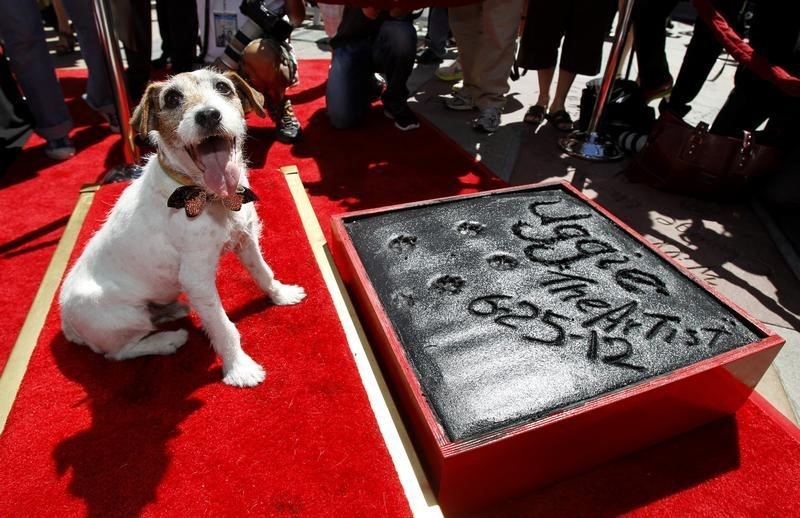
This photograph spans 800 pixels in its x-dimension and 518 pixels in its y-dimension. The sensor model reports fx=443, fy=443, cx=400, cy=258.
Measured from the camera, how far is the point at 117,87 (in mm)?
3457

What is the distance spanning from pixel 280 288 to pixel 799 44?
430 centimetres

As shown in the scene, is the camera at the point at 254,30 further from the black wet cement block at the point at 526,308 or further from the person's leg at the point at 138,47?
the black wet cement block at the point at 526,308

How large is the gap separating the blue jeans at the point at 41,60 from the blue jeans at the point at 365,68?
6.94 feet

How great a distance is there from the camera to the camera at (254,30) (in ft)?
13.5

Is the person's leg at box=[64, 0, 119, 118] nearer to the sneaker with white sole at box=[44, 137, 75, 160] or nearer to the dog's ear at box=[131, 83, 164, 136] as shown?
the sneaker with white sole at box=[44, 137, 75, 160]

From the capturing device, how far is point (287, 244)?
307 centimetres

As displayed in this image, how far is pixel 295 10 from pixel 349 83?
2.85 ft

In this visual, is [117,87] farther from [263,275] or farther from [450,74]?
[450,74]

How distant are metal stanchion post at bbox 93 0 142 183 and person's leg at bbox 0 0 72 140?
31.2 inches

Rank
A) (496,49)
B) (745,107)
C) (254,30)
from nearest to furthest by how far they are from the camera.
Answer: (745,107), (254,30), (496,49)

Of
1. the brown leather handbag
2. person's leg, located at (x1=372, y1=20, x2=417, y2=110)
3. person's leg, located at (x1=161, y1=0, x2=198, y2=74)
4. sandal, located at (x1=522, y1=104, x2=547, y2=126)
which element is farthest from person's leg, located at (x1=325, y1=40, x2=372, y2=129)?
the brown leather handbag

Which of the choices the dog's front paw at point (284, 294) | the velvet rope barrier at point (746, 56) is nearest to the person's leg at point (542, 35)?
the velvet rope barrier at point (746, 56)

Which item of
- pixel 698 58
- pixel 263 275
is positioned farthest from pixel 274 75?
pixel 698 58

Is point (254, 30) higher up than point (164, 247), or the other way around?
point (254, 30)
